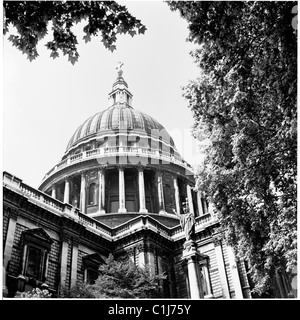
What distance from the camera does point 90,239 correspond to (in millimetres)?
26391

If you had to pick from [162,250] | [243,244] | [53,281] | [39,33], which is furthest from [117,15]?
[162,250]

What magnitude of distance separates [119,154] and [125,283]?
72.0 ft

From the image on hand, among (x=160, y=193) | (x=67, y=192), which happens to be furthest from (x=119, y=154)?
(x=67, y=192)

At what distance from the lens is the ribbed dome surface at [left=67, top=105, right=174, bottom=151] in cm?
4659

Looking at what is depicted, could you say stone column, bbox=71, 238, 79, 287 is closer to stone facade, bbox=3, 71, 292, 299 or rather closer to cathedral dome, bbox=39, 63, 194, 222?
stone facade, bbox=3, 71, 292, 299

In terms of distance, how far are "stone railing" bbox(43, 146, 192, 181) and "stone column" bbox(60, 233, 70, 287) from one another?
16.6 meters

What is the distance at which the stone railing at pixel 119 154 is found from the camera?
134 feet

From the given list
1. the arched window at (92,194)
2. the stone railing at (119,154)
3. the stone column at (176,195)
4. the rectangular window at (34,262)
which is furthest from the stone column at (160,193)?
the rectangular window at (34,262)

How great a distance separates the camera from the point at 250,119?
37.9 ft

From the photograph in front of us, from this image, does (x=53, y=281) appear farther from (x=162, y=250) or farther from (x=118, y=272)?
(x=162, y=250)

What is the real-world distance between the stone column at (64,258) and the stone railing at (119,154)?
16.6 metres

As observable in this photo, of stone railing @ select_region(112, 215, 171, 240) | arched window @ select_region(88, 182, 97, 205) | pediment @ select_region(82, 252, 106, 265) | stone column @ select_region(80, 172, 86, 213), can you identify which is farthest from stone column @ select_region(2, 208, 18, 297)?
arched window @ select_region(88, 182, 97, 205)

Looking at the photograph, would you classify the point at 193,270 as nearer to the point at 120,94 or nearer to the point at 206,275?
the point at 206,275

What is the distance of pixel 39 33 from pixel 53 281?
18726mm
